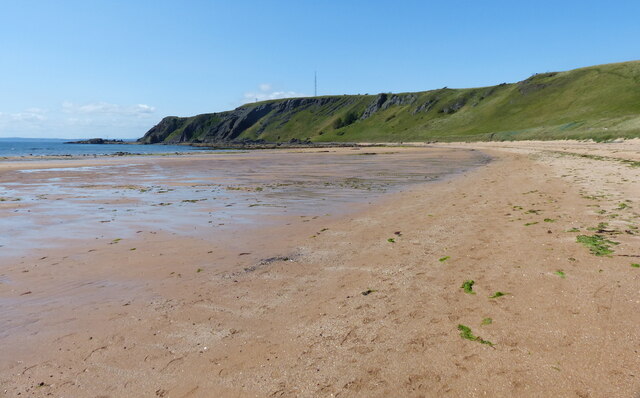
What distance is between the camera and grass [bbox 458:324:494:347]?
455 centimetres

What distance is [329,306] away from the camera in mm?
5832

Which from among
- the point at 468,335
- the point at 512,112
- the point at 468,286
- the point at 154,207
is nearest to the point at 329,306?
the point at 468,335

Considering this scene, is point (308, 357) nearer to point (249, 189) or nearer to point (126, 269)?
point (126, 269)

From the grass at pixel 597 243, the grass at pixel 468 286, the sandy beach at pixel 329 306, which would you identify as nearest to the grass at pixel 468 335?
the sandy beach at pixel 329 306

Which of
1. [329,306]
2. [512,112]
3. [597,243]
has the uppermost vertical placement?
[512,112]

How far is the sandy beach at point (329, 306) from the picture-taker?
13.3 ft

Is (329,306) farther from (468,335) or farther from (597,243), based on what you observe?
(597,243)

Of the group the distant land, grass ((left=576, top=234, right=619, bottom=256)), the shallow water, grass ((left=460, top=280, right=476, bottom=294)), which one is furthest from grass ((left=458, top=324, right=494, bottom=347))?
the distant land

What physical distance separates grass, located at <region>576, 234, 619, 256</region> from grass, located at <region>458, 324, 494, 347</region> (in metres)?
4.07

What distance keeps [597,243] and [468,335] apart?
→ 4.94m

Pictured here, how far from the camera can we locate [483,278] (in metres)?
6.57

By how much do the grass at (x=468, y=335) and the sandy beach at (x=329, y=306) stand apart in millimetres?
22

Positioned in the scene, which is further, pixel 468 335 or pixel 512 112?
pixel 512 112

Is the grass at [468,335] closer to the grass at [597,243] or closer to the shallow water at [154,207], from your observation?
the grass at [597,243]
